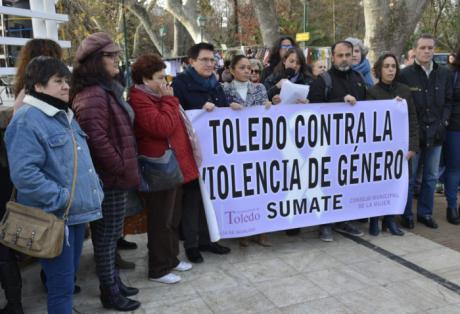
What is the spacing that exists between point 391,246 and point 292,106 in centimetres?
166

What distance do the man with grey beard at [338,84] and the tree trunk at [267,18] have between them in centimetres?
730

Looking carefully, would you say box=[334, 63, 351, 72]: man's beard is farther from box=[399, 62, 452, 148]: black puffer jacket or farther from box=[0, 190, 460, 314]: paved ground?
box=[0, 190, 460, 314]: paved ground

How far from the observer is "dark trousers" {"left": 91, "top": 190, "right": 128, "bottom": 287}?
10.4 feet

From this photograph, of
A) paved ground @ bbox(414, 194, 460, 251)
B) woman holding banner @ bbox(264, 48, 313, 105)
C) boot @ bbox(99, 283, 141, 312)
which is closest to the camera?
boot @ bbox(99, 283, 141, 312)

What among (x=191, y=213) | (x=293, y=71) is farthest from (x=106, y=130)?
(x=293, y=71)

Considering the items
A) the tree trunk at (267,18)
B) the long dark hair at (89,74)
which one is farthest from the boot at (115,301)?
the tree trunk at (267,18)

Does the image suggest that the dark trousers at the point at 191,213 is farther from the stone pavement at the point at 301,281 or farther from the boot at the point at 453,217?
the boot at the point at 453,217

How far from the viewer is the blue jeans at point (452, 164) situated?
16.5 ft

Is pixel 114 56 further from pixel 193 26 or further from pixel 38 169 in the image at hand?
pixel 193 26

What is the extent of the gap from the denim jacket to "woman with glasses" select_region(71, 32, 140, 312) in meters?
0.24

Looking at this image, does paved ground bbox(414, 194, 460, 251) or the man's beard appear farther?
paved ground bbox(414, 194, 460, 251)

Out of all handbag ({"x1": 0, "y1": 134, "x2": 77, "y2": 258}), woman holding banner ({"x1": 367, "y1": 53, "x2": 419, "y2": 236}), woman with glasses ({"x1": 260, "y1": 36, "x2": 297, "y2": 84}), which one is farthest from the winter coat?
handbag ({"x1": 0, "y1": 134, "x2": 77, "y2": 258})

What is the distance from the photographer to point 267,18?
464 inches

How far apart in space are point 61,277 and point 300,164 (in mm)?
2476
